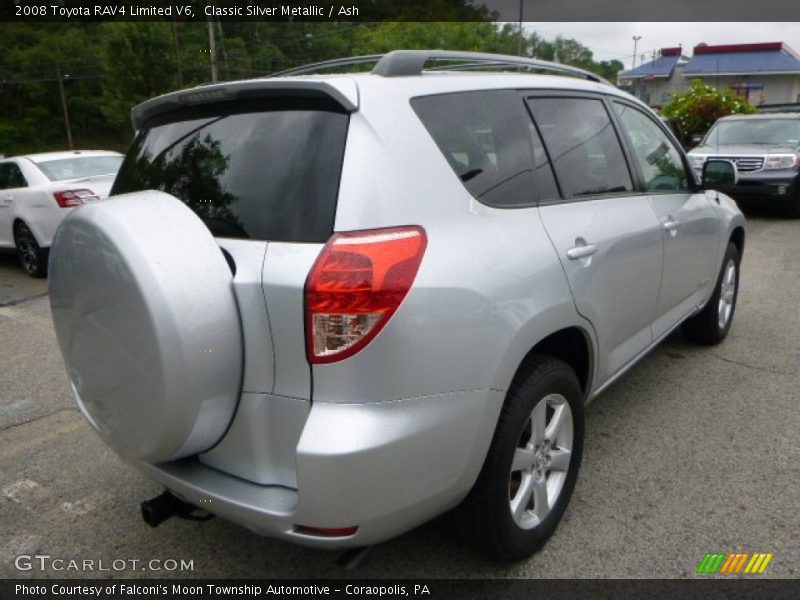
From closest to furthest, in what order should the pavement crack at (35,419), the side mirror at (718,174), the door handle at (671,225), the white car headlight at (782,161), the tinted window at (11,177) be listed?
the door handle at (671,225) → the pavement crack at (35,419) → the side mirror at (718,174) → the tinted window at (11,177) → the white car headlight at (782,161)

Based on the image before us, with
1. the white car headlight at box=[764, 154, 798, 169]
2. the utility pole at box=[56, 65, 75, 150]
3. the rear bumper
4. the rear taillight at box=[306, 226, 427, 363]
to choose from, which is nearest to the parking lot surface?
the rear bumper

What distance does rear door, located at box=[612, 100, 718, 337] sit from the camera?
3.37m

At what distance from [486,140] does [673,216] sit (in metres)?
1.59

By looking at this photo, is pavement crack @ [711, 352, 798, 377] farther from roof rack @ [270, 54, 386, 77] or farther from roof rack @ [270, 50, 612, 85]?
roof rack @ [270, 54, 386, 77]

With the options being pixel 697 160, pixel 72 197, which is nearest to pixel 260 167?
pixel 72 197

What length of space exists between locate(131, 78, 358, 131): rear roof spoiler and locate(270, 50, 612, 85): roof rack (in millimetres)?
235

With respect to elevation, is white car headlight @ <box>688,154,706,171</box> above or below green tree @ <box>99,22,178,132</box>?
below

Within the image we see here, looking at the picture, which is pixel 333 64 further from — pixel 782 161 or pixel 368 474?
pixel 782 161

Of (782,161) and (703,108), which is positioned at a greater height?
(703,108)

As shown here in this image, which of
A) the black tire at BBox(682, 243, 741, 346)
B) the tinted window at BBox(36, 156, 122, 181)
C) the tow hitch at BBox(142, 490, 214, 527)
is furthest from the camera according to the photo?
the tinted window at BBox(36, 156, 122, 181)

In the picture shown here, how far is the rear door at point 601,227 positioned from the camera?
253 centimetres

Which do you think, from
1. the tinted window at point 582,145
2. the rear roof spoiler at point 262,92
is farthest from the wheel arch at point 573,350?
the rear roof spoiler at point 262,92

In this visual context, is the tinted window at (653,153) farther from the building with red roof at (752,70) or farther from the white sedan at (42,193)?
the building with red roof at (752,70)

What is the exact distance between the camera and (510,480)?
230cm
